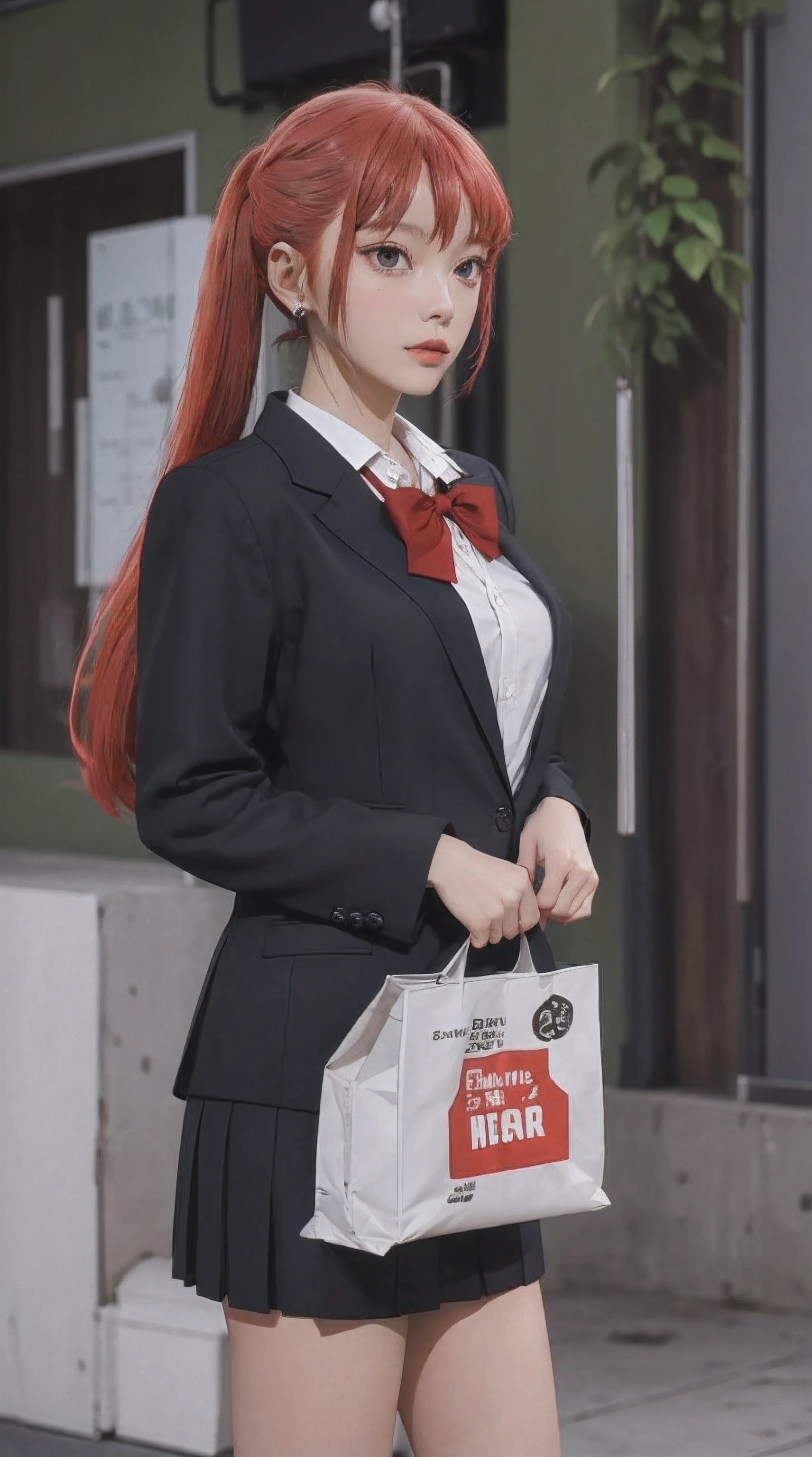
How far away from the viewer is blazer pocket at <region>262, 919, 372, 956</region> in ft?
4.76

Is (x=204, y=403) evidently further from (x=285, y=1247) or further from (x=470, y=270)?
(x=285, y=1247)

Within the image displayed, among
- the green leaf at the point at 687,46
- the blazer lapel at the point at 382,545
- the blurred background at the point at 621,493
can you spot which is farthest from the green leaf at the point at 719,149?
the blazer lapel at the point at 382,545

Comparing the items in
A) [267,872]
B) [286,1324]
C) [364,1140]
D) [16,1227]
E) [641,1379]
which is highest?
[267,872]

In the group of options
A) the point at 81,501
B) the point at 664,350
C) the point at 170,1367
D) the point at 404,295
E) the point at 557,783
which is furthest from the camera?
the point at 81,501

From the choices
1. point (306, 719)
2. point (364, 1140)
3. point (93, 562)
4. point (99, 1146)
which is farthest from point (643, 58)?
point (364, 1140)

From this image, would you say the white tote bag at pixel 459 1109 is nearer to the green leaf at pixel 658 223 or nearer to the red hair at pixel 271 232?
the red hair at pixel 271 232

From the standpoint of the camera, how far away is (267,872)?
1417 millimetres

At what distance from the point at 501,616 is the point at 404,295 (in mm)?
256

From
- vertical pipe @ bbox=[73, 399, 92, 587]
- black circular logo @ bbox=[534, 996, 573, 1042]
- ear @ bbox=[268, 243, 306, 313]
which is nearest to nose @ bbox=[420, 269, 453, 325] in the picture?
ear @ bbox=[268, 243, 306, 313]

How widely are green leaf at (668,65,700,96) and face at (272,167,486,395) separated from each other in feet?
7.12

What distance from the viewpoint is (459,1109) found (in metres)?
1.39

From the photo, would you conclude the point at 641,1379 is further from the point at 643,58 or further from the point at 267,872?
the point at 643,58

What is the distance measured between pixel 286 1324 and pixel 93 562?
2.53 metres

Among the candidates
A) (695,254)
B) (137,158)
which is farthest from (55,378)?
(695,254)
